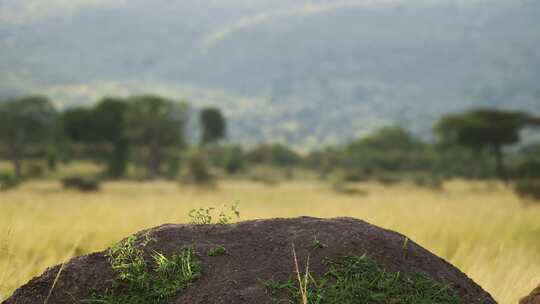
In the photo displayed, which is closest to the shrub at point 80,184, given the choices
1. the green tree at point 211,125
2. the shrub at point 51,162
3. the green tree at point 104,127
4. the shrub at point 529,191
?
the shrub at point 529,191

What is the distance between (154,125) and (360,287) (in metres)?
57.2

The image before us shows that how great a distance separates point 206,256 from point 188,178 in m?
40.1

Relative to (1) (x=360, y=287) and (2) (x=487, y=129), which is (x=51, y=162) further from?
(1) (x=360, y=287)

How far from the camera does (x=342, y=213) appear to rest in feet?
46.0

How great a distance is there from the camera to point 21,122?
2351 inches

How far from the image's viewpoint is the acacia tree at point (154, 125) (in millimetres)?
58969

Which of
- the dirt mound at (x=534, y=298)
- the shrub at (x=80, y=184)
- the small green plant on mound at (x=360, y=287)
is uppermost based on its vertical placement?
the small green plant on mound at (x=360, y=287)

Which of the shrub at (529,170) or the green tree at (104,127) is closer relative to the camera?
the shrub at (529,170)

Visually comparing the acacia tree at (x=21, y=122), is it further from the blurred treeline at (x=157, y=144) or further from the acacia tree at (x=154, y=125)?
the acacia tree at (x=154, y=125)

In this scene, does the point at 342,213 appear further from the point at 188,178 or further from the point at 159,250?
the point at 188,178

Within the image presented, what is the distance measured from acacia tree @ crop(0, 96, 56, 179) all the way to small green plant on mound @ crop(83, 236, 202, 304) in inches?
2245

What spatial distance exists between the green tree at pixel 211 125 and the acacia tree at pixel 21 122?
33.9 meters

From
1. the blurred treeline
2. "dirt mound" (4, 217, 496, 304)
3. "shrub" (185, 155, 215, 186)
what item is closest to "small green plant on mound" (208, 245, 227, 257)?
"dirt mound" (4, 217, 496, 304)

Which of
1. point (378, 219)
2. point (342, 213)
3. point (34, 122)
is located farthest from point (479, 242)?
point (34, 122)
